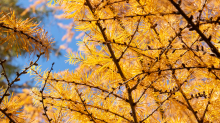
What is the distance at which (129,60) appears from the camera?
80cm

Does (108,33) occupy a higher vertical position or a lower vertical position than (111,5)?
lower

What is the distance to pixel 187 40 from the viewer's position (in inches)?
30.2

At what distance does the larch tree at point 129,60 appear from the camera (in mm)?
649

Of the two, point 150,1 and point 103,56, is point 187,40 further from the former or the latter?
point 103,56

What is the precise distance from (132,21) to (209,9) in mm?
271

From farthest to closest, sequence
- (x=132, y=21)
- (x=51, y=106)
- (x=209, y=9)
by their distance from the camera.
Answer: (x=51, y=106), (x=132, y=21), (x=209, y=9)

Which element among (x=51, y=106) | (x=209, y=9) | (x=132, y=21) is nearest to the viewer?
(x=209, y=9)

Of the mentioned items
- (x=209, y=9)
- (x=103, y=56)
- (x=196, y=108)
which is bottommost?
(x=196, y=108)

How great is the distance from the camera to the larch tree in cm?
65

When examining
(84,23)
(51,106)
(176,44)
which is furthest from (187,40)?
(51,106)

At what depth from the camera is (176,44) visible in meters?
0.79

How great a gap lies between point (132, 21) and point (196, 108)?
1.55 ft

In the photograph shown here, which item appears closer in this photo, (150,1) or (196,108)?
(150,1)

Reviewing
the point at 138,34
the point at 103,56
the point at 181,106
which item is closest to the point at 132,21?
the point at 138,34
